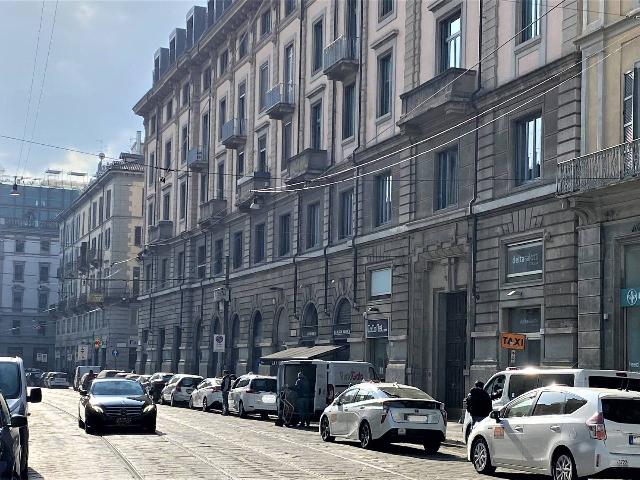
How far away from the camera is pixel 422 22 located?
126ft

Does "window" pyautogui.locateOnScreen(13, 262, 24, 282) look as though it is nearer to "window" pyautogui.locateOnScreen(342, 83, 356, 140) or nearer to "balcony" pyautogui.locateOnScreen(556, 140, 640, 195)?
"window" pyautogui.locateOnScreen(342, 83, 356, 140)

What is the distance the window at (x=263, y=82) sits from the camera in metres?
54.8

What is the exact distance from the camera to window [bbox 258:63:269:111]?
54.8 metres

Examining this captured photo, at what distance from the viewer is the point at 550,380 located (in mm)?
20328

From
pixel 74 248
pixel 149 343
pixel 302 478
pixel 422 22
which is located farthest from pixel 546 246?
pixel 74 248

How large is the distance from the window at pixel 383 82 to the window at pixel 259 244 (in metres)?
14.3

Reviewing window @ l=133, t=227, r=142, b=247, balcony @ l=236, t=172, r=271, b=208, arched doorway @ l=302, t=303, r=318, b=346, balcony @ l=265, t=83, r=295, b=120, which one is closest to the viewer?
arched doorway @ l=302, t=303, r=318, b=346

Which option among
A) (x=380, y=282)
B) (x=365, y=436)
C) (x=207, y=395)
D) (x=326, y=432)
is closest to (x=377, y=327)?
(x=380, y=282)

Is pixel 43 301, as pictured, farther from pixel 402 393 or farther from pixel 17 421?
pixel 17 421

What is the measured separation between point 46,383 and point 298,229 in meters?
43.2

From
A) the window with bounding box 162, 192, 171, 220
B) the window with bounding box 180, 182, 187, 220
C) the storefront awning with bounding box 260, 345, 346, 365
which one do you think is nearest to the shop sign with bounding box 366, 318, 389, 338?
the storefront awning with bounding box 260, 345, 346, 365

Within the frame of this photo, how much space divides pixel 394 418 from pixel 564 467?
22.6 ft

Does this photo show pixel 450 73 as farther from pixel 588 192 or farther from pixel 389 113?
pixel 588 192

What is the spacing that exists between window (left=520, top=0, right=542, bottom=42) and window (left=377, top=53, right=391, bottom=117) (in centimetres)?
923
